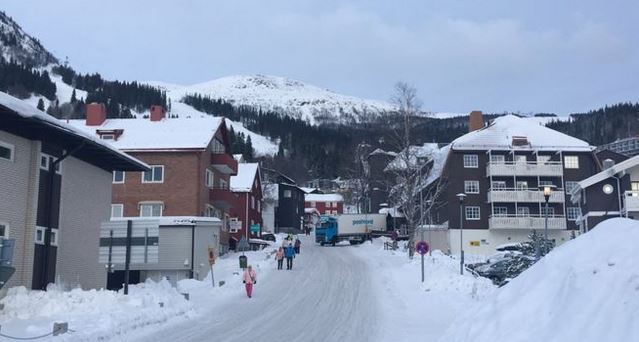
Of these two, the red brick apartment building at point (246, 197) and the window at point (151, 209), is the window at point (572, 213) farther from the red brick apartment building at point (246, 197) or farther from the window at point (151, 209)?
the window at point (151, 209)

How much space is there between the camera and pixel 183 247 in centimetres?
3688

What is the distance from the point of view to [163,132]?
168 ft

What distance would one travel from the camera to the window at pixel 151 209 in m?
48.9

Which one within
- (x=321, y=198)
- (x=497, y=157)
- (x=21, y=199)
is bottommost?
(x=21, y=199)

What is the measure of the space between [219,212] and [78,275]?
29.0m

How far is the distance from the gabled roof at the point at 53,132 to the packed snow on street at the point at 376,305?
5186mm

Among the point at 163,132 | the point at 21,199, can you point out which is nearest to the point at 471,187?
the point at 163,132

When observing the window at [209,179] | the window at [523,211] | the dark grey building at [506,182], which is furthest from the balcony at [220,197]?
the window at [523,211]

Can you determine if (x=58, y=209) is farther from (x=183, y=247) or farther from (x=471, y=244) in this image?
(x=471, y=244)

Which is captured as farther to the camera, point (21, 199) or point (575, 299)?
point (21, 199)

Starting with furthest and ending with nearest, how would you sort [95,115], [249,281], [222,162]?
[95,115]
[222,162]
[249,281]

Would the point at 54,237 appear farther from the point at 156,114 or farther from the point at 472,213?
the point at 472,213

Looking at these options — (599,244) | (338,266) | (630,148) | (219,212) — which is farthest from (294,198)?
(599,244)

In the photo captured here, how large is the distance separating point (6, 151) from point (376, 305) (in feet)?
43.0
